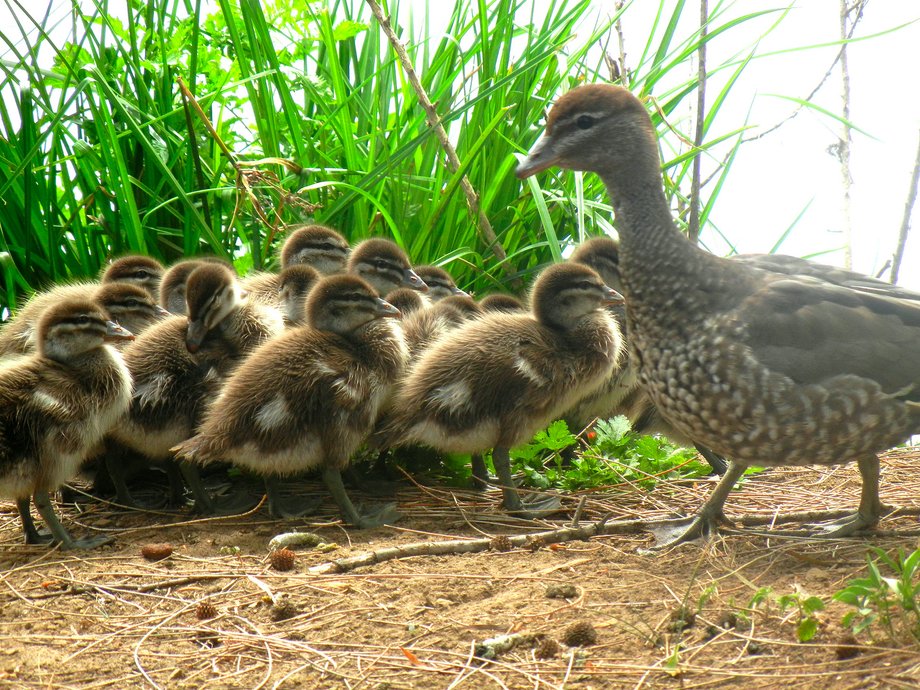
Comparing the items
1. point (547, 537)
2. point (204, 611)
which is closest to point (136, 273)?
point (204, 611)

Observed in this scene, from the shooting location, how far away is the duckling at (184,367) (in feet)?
14.9

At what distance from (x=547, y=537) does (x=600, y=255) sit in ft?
6.95

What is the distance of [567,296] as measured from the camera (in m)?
4.85

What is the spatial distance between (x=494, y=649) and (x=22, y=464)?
7.11ft

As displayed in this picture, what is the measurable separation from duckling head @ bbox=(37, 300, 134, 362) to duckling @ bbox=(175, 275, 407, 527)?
58 cm

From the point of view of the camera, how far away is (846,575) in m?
3.46

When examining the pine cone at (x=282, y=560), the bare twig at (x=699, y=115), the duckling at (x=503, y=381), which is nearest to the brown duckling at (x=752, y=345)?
the duckling at (x=503, y=381)

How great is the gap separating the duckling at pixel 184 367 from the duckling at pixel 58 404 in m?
0.19

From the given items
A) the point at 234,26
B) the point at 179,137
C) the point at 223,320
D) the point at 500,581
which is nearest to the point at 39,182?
the point at 179,137

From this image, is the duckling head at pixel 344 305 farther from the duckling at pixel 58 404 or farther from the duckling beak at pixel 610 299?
the duckling beak at pixel 610 299

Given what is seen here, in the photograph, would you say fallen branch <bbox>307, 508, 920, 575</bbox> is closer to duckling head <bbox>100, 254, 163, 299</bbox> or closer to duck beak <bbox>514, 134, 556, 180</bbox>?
duck beak <bbox>514, 134, 556, 180</bbox>

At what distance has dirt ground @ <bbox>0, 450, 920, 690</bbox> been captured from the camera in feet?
9.16

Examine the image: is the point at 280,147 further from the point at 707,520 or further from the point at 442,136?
the point at 707,520

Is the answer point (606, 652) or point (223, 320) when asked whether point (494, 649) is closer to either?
point (606, 652)
